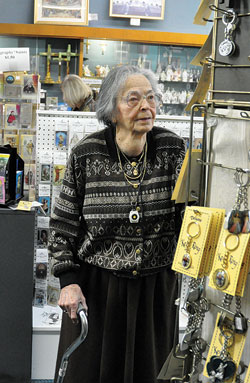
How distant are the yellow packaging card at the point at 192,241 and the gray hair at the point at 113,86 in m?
0.76

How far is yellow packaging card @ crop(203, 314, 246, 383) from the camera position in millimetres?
1127

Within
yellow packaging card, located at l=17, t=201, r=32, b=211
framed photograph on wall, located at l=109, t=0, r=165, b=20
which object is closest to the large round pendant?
yellow packaging card, located at l=17, t=201, r=32, b=211

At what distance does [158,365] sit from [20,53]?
2410 mm

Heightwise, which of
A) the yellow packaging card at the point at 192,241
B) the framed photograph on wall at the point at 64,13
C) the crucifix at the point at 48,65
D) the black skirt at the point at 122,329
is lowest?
the black skirt at the point at 122,329

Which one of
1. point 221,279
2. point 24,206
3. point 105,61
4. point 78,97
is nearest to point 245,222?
point 221,279

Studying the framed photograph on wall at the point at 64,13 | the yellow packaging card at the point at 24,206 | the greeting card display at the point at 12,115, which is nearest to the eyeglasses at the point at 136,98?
the yellow packaging card at the point at 24,206

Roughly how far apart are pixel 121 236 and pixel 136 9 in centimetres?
651

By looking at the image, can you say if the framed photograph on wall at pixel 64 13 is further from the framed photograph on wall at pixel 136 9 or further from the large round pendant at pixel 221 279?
the large round pendant at pixel 221 279

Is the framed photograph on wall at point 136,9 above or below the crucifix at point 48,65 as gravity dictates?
above

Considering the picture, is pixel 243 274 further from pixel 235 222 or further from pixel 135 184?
pixel 135 184

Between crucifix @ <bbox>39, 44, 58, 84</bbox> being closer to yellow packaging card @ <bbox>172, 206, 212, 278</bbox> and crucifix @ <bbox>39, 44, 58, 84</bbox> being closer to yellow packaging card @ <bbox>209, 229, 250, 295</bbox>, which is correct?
yellow packaging card @ <bbox>172, 206, 212, 278</bbox>

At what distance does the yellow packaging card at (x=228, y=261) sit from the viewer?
1.06 metres

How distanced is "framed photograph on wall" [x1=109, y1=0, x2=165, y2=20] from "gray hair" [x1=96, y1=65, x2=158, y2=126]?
616cm

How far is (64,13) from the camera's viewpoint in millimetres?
7414
